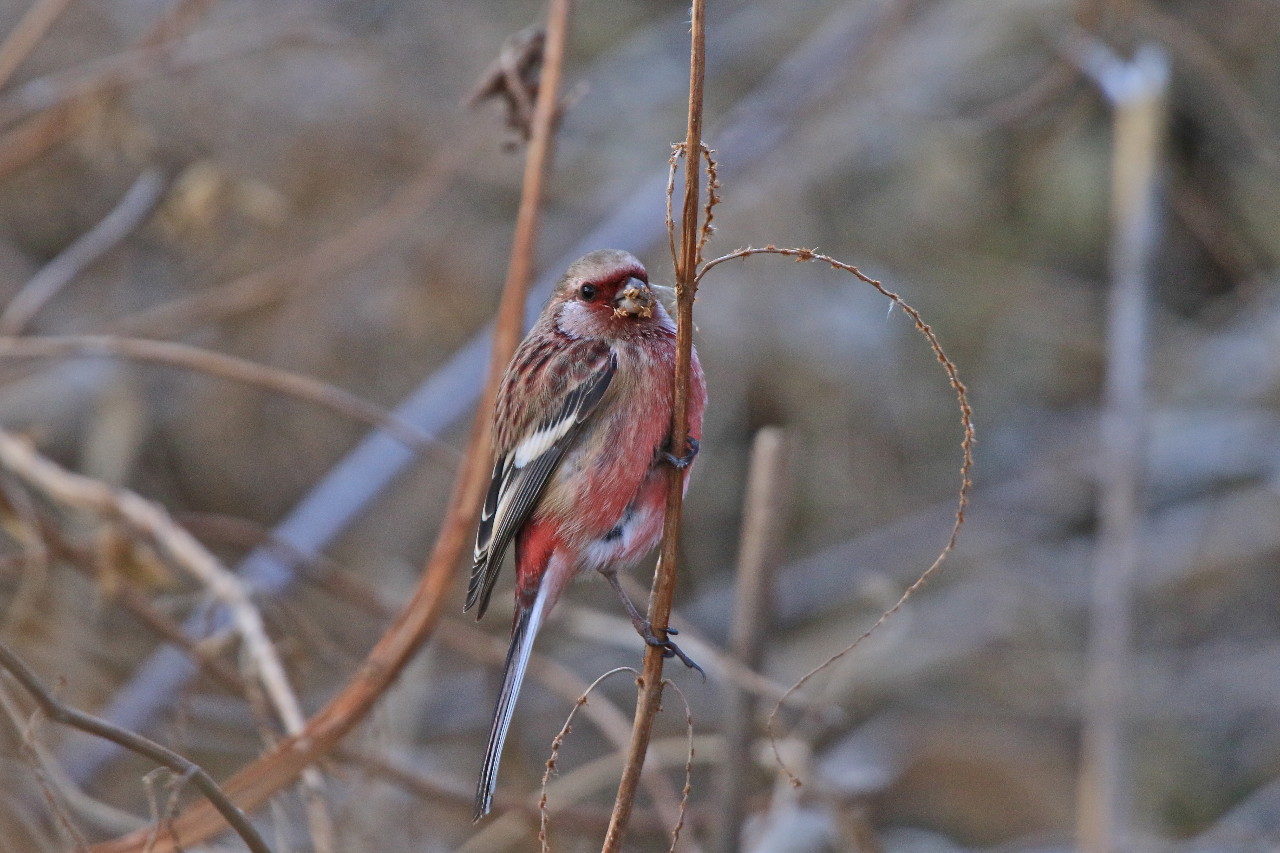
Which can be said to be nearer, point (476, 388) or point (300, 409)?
point (476, 388)

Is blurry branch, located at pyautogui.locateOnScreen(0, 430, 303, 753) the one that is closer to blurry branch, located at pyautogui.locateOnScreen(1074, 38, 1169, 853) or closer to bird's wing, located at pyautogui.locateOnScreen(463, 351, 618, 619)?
bird's wing, located at pyautogui.locateOnScreen(463, 351, 618, 619)

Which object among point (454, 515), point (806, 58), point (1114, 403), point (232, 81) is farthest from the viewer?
point (232, 81)

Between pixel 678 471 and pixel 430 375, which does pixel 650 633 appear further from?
pixel 430 375

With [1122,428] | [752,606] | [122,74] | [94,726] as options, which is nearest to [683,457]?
[94,726]

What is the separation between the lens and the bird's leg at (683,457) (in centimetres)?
209

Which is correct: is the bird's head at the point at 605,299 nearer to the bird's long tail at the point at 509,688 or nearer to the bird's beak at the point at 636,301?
the bird's beak at the point at 636,301

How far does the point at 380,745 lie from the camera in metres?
3.11

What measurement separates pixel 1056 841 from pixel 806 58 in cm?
377

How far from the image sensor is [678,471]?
2.09 metres

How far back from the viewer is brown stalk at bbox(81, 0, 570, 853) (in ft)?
8.56

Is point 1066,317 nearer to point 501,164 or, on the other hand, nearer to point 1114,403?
point 1114,403

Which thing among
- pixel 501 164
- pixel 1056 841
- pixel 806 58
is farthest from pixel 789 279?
pixel 1056 841

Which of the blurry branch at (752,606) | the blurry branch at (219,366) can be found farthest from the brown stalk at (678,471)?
the blurry branch at (219,366)

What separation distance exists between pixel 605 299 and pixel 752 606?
881mm
